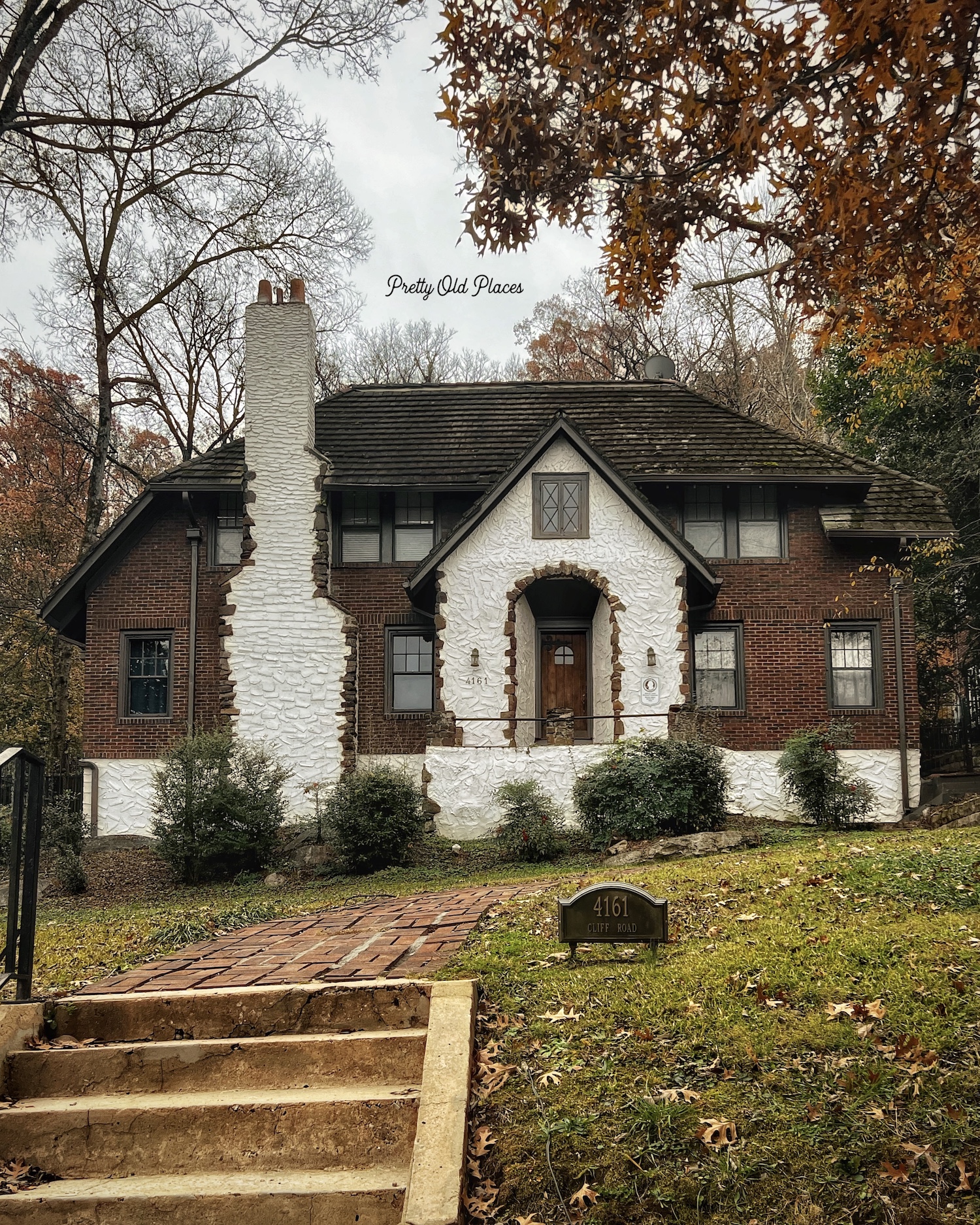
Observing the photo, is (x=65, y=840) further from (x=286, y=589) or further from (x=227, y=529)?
(x=227, y=529)

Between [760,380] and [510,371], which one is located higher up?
[510,371]

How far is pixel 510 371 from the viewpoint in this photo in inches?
1629

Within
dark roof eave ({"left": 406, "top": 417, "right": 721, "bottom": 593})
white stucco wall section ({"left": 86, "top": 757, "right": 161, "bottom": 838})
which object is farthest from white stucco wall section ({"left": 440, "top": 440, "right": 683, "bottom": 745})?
white stucco wall section ({"left": 86, "top": 757, "right": 161, "bottom": 838})

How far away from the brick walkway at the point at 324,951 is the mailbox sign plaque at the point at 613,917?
36.2 inches

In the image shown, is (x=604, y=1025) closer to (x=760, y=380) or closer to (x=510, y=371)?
(x=760, y=380)

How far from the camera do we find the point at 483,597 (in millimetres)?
18344

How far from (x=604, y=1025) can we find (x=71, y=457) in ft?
103

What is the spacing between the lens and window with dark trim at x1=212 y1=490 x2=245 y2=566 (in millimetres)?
20750

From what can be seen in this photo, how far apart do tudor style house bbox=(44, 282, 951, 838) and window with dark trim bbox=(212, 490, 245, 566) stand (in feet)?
0.13

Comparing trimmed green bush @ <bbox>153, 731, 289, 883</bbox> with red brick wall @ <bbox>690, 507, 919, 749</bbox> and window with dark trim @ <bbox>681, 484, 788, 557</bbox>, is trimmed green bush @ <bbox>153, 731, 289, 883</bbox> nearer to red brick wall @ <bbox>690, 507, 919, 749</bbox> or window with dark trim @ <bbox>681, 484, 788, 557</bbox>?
red brick wall @ <bbox>690, 507, 919, 749</bbox>

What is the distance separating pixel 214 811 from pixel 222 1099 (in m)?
10.6

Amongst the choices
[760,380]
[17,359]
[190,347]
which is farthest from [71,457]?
[760,380]

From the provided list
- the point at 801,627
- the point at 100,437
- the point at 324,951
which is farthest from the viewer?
the point at 100,437

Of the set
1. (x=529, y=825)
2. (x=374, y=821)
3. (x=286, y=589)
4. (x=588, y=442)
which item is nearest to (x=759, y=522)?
(x=588, y=442)
